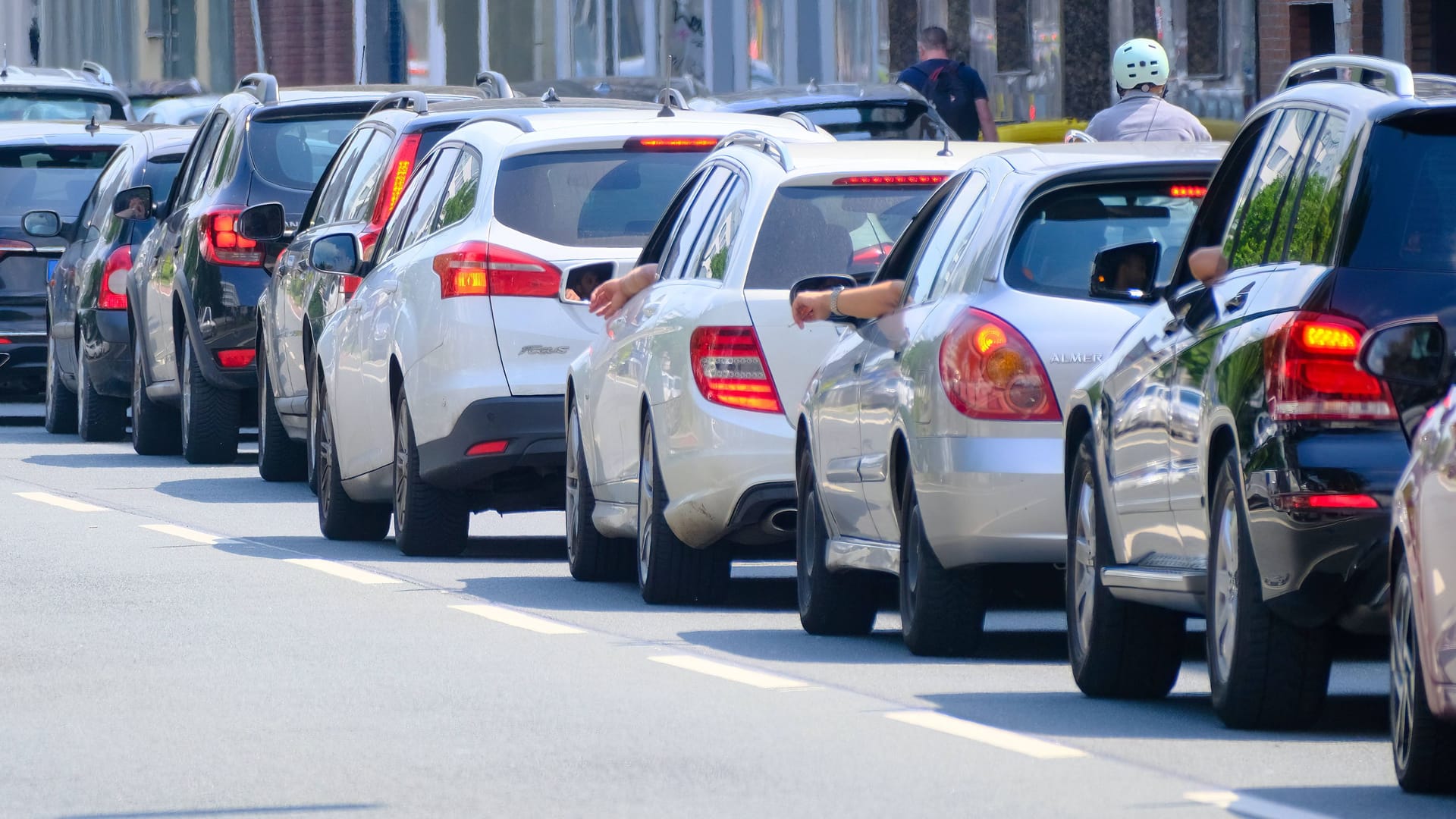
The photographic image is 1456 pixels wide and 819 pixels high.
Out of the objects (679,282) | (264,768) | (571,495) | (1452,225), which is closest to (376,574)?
(571,495)

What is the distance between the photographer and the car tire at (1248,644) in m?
8.26

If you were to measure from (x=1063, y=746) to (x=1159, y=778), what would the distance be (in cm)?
60

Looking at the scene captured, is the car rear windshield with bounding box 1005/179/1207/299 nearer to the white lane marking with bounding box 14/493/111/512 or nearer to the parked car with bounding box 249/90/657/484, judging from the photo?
the parked car with bounding box 249/90/657/484

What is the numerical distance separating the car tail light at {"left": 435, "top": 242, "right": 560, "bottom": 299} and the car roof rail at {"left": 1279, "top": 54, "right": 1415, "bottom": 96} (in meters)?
5.01

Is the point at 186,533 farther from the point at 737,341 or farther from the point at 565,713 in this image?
the point at 565,713

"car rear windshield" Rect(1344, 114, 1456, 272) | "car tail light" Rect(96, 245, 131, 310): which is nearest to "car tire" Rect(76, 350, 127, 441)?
"car tail light" Rect(96, 245, 131, 310)

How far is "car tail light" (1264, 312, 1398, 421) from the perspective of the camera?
7875mm

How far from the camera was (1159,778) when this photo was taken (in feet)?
25.8

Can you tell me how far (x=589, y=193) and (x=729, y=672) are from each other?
420cm

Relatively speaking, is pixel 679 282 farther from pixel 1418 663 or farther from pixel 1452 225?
pixel 1418 663

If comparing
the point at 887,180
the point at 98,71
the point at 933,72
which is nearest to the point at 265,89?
the point at 933,72

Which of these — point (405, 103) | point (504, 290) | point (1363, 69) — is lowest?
point (504, 290)

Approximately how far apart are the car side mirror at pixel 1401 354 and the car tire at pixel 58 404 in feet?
59.3

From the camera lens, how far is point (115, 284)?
74.8ft
